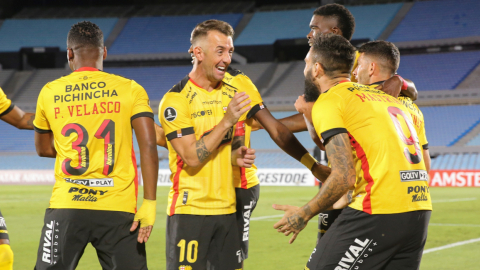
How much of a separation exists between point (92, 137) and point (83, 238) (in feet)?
2.34

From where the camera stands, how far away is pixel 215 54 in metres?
4.14

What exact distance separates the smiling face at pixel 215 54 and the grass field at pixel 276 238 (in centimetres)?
389

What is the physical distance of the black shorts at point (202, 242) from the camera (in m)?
3.99

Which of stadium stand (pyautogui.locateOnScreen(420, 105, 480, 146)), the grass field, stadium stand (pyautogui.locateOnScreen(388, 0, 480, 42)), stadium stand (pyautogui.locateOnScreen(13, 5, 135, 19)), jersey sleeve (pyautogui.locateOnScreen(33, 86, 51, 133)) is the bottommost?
the grass field

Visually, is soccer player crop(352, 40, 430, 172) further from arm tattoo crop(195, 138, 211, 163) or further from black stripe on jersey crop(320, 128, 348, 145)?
arm tattoo crop(195, 138, 211, 163)

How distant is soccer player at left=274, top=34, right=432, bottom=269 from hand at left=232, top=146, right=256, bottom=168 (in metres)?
0.63

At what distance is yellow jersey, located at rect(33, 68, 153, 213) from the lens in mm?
3855

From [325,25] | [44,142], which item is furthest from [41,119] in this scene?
[325,25]

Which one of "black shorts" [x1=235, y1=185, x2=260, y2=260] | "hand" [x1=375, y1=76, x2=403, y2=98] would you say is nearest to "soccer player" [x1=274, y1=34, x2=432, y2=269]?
"hand" [x1=375, y1=76, x2=403, y2=98]

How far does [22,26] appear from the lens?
38906 millimetres

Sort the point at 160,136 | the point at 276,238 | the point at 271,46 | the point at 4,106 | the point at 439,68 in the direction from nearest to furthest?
the point at 4,106, the point at 160,136, the point at 276,238, the point at 439,68, the point at 271,46

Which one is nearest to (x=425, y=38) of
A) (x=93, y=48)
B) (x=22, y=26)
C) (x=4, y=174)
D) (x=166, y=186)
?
(x=166, y=186)

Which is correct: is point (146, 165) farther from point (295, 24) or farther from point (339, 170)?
point (295, 24)

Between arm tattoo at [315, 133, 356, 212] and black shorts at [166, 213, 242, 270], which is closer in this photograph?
arm tattoo at [315, 133, 356, 212]
